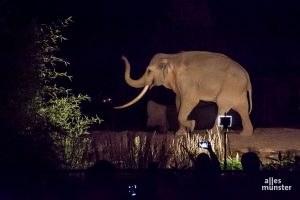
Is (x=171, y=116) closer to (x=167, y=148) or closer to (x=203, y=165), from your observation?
(x=167, y=148)

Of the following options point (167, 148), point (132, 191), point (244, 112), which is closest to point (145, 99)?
point (244, 112)

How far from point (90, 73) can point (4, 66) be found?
974cm

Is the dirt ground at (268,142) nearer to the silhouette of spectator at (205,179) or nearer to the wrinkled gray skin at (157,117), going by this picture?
the wrinkled gray skin at (157,117)

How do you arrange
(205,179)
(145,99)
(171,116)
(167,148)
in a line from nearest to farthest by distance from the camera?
(205,179), (167,148), (171,116), (145,99)

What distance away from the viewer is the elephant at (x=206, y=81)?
45.3ft

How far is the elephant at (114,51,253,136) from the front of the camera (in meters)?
13.8

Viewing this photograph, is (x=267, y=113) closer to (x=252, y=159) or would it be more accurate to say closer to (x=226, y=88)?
(x=226, y=88)

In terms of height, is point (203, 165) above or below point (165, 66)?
below

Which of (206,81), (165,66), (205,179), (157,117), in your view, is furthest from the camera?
(157,117)

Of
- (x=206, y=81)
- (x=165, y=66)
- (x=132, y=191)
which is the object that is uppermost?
(x=165, y=66)

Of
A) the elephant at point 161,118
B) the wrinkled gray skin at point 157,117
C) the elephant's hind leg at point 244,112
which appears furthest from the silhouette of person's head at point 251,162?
the wrinkled gray skin at point 157,117

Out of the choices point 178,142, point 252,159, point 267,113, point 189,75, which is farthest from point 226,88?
point 252,159

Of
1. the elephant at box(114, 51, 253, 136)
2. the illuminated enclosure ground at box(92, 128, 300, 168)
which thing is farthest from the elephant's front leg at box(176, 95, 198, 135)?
the illuminated enclosure ground at box(92, 128, 300, 168)

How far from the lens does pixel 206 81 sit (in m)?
13.9
